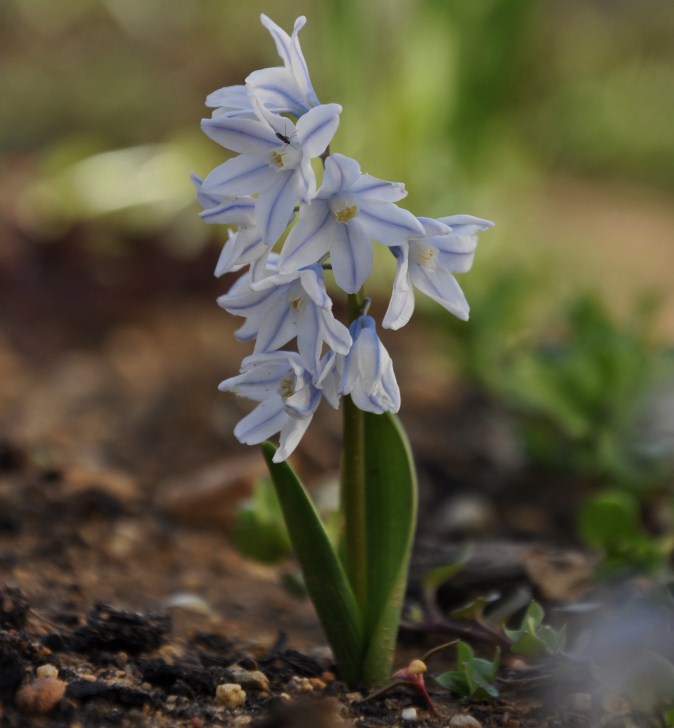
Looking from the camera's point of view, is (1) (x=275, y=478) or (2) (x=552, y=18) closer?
(1) (x=275, y=478)

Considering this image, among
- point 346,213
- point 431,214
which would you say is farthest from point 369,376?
point 431,214

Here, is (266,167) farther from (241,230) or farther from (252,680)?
(252,680)

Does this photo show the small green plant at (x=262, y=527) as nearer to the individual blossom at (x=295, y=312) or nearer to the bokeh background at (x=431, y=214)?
the individual blossom at (x=295, y=312)

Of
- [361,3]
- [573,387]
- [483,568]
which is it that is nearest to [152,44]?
[361,3]

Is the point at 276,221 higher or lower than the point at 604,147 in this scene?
lower

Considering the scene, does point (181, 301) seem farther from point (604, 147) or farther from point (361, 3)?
point (604, 147)

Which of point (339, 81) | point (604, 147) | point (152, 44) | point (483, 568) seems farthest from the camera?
point (152, 44)
